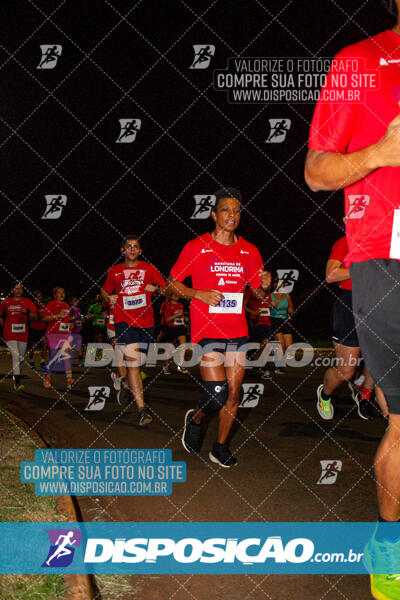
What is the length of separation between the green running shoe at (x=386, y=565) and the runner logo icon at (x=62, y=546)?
1.55m

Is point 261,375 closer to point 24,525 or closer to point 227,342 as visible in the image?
point 227,342

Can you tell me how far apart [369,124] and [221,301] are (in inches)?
132

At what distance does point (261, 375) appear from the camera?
1301 cm

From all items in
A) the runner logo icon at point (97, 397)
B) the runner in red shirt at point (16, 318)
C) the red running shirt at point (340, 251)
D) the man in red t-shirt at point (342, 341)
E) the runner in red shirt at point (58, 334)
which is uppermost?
the red running shirt at point (340, 251)

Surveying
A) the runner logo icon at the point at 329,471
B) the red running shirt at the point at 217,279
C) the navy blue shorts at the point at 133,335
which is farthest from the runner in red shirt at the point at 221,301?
the navy blue shorts at the point at 133,335

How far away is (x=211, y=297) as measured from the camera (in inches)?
201

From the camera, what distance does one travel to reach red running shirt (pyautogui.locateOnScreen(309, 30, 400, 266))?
6.77ft

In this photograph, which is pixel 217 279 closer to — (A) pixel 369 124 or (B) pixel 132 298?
(B) pixel 132 298

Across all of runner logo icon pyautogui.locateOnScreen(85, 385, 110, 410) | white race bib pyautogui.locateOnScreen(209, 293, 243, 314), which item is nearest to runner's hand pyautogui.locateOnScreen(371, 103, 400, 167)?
white race bib pyautogui.locateOnScreen(209, 293, 243, 314)

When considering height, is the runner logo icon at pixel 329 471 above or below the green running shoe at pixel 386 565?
below

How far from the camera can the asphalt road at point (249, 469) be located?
306 centimetres

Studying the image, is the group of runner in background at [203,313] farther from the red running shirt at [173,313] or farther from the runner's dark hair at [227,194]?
the red running shirt at [173,313]

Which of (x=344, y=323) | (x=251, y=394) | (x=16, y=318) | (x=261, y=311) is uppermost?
(x=344, y=323)

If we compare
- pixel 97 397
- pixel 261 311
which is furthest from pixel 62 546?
pixel 261 311
